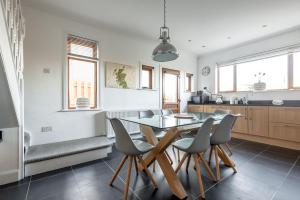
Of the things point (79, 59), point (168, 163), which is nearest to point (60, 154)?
point (168, 163)

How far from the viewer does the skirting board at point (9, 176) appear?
1.94 meters

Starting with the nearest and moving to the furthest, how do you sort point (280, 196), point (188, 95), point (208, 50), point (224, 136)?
point (280, 196) < point (224, 136) < point (208, 50) < point (188, 95)

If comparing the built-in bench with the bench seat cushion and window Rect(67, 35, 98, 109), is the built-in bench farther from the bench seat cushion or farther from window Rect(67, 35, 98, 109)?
window Rect(67, 35, 98, 109)

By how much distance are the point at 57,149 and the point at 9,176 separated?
633mm

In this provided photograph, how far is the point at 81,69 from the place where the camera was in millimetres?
3414

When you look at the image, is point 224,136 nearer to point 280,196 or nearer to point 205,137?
point 205,137

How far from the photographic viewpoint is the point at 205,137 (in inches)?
68.8

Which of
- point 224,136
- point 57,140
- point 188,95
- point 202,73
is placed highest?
point 202,73

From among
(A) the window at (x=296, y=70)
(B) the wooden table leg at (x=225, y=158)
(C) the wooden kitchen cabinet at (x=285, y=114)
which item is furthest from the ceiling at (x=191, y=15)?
(B) the wooden table leg at (x=225, y=158)

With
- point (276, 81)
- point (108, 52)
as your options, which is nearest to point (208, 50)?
point (276, 81)

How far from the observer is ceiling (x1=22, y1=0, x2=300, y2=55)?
2.64 meters

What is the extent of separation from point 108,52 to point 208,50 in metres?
3.43

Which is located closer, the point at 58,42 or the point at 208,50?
the point at 58,42

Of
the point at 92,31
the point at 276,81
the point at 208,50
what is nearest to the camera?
the point at 92,31
